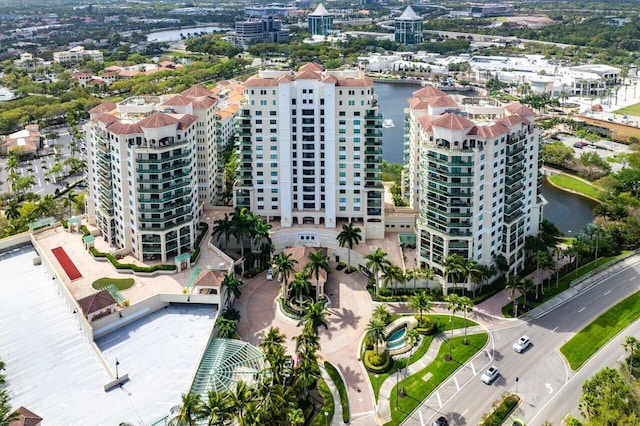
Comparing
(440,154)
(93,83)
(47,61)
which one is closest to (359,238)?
(440,154)

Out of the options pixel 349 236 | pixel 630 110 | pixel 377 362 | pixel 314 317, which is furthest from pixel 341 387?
pixel 630 110

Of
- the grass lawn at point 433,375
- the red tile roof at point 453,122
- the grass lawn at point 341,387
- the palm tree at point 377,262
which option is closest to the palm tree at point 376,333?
the grass lawn at point 433,375

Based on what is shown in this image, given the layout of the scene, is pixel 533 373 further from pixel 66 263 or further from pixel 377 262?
pixel 66 263

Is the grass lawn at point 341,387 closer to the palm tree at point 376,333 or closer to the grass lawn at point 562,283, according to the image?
the palm tree at point 376,333

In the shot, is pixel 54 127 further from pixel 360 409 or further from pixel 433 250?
pixel 360 409

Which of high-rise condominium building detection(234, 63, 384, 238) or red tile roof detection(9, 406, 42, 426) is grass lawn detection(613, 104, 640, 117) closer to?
high-rise condominium building detection(234, 63, 384, 238)
